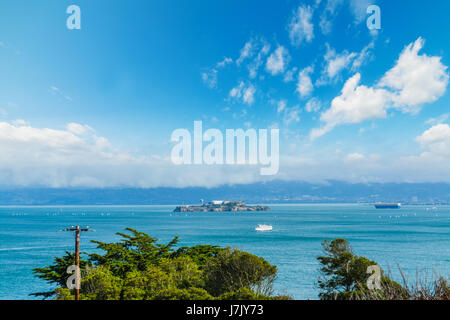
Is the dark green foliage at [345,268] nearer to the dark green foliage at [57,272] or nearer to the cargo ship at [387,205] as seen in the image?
the dark green foliage at [57,272]

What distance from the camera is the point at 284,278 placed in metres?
31.0

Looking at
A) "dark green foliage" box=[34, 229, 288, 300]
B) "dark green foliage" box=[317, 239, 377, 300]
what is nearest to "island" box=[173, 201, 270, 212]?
"dark green foliage" box=[34, 229, 288, 300]

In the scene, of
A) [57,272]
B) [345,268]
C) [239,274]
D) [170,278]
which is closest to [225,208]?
[57,272]

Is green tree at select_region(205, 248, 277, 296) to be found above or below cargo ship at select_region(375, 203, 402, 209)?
above

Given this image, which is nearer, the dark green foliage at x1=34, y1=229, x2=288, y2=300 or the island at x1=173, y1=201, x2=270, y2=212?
the dark green foliage at x1=34, y1=229, x2=288, y2=300

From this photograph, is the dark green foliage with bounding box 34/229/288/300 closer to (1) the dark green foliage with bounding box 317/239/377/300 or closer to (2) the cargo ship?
(1) the dark green foliage with bounding box 317/239/377/300

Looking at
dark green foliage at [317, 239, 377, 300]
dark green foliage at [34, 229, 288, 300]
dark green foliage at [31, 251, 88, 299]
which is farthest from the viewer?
dark green foliage at [31, 251, 88, 299]

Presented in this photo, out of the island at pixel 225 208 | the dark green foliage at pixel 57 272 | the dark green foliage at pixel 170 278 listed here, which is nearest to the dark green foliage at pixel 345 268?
the dark green foliage at pixel 170 278

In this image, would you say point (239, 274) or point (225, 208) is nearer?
point (239, 274)

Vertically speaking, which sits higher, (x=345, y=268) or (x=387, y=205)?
(x=345, y=268)

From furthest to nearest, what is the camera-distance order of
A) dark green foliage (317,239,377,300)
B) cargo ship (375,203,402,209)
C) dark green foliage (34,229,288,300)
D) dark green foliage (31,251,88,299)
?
cargo ship (375,203,402,209), dark green foliage (31,251,88,299), dark green foliage (317,239,377,300), dark green foliage (34,229,288,300)

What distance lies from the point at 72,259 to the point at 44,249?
3362 centimetres

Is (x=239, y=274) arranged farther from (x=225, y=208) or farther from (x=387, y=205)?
(x=387, y=205)

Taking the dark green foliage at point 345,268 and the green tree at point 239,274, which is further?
the dark green foliage at point 345,268
